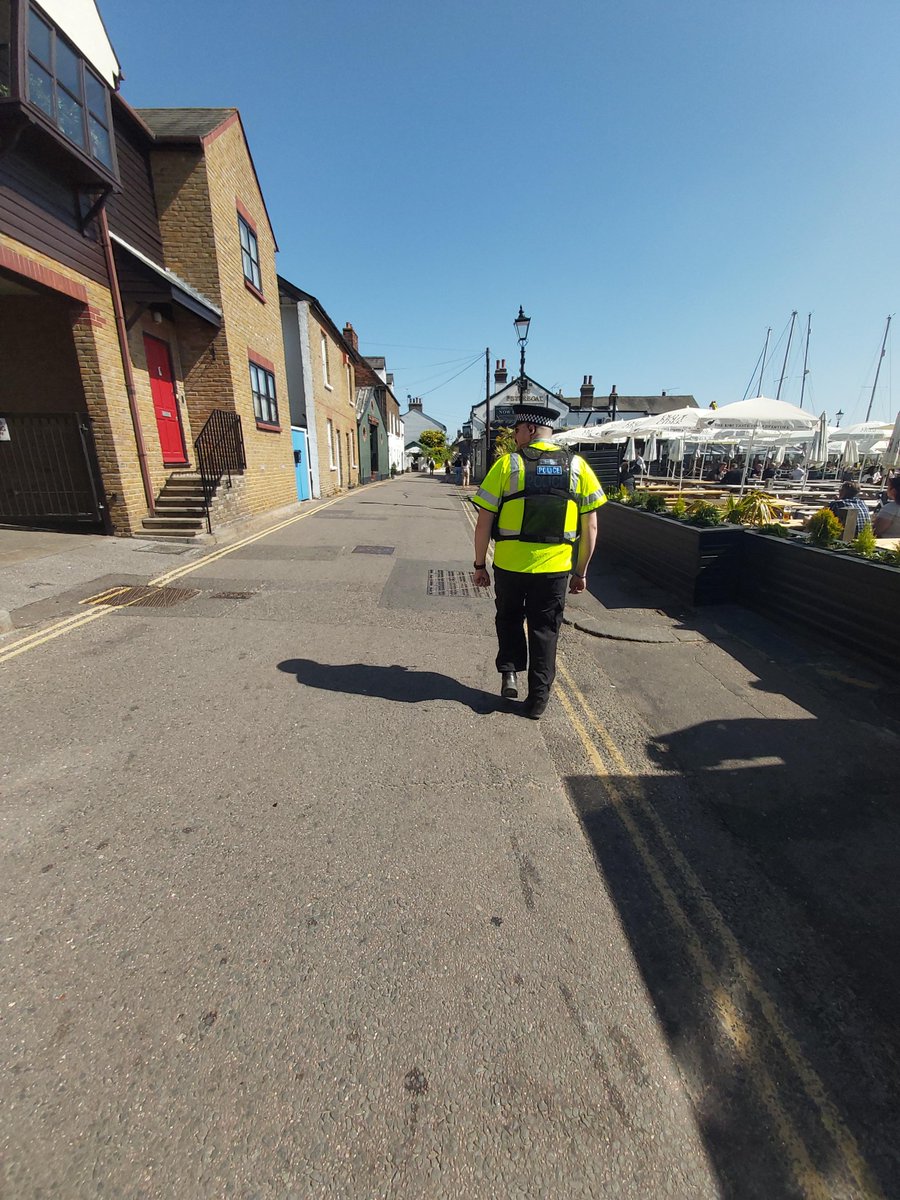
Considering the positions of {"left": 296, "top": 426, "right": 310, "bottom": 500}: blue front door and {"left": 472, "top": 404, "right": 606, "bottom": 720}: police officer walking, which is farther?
{"left": 296, "top": 426, "right": 310, "bottom": 500}: blue front door

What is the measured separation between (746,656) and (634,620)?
4.54ft

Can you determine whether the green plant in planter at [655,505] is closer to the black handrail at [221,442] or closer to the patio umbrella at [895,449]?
the patio umbrella at [895,449]

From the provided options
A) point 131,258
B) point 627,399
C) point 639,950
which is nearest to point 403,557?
point 131,258

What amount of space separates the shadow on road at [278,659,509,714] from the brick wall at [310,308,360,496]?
17.1 meters

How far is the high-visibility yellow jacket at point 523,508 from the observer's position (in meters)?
3.58

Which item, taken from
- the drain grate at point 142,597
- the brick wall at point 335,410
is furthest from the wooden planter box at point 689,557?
the brick wall at point 335,410

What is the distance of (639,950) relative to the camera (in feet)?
6.84

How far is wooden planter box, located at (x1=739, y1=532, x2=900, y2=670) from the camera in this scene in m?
4.64

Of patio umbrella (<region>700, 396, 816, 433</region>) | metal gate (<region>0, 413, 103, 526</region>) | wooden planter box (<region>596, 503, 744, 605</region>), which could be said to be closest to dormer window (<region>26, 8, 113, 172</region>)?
metal gate (<region>0, 413, 103, 526</region>)

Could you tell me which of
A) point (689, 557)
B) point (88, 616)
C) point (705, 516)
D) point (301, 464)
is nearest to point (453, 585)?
point (689, 557)

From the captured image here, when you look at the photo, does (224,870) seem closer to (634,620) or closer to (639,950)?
(639,950)

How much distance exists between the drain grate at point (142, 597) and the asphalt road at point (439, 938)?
1.73 meters

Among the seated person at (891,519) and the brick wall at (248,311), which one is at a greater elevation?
the brick wall at (248,311)

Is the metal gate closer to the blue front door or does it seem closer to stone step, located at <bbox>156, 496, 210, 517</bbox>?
stone step, located at <bbox>156, 496, 210, 517</bbox>
